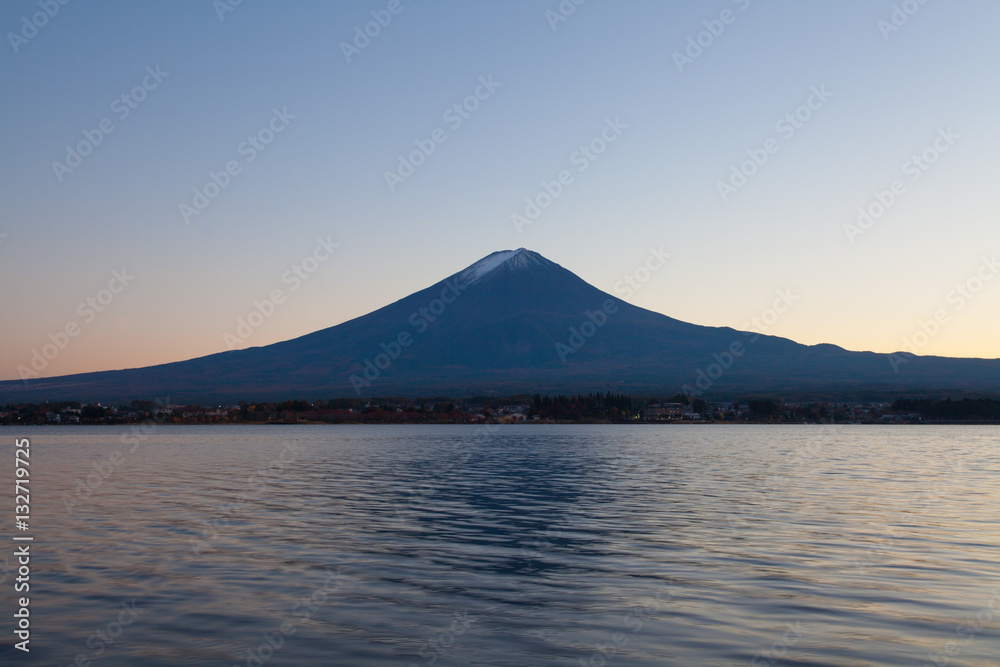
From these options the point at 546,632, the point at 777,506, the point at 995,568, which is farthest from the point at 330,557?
the point at 777,506

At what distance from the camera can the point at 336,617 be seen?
52.7ft

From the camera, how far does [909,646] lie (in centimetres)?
1396

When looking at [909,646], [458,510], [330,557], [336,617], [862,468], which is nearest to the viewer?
Answer: [909,646]

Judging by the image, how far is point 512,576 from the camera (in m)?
20.0

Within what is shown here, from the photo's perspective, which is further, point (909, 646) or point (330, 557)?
point (330, 557)

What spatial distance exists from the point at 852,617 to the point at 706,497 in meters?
21.3

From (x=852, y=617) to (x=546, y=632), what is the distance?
553 cm

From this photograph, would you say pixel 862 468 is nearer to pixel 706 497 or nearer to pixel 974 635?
pixel 706 497

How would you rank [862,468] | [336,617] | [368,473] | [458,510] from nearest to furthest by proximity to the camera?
[336,617] → [458,510] → [368,473] → [862,468]

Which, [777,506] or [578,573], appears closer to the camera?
[578,573]

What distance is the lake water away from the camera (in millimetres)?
14062

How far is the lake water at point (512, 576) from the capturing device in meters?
14.1

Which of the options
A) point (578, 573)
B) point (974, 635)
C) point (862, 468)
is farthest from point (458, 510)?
point (862, 468)

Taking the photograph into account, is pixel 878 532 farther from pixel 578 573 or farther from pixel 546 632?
pixel 546 632
